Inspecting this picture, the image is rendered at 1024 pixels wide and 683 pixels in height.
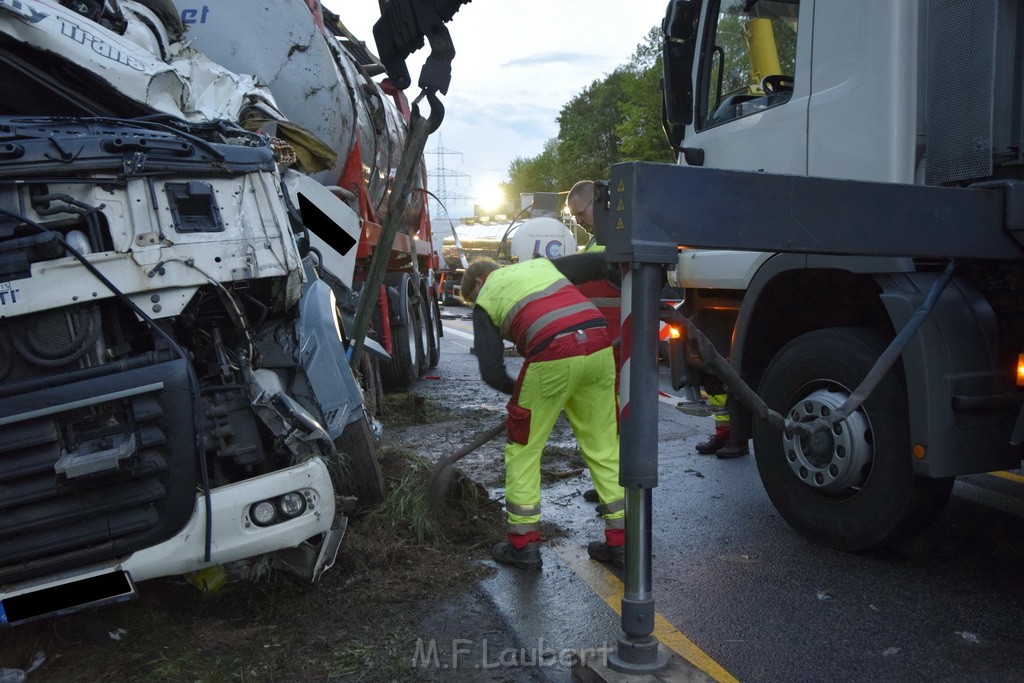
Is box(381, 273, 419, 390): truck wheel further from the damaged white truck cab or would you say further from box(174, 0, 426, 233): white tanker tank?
the damaged white truck cab

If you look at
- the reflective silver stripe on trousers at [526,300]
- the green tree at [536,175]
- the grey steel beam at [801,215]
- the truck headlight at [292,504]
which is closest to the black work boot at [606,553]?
the reflective silver stripe on trousers at [526,300]

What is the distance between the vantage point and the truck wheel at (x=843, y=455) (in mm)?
3523

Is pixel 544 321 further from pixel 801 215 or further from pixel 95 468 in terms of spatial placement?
pixel 95 468

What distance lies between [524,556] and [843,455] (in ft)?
4.66

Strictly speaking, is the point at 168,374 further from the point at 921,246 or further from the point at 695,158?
the point at 695,158

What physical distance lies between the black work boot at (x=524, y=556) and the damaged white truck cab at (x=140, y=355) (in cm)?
77

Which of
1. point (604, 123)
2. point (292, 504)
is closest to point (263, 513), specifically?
point (292, 504)

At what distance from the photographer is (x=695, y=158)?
4.63 meters

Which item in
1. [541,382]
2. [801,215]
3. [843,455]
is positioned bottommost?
[843,455]

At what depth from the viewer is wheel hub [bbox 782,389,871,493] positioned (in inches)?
143

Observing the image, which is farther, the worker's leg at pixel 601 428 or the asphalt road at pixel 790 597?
the worker's leg at pixel 601 428

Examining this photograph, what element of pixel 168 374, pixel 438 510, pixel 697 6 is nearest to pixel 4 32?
pixel 168 374

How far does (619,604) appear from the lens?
11.6 ft

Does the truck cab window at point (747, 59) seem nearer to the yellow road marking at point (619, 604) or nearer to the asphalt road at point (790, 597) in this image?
the asphalt road at point (790, 597)
